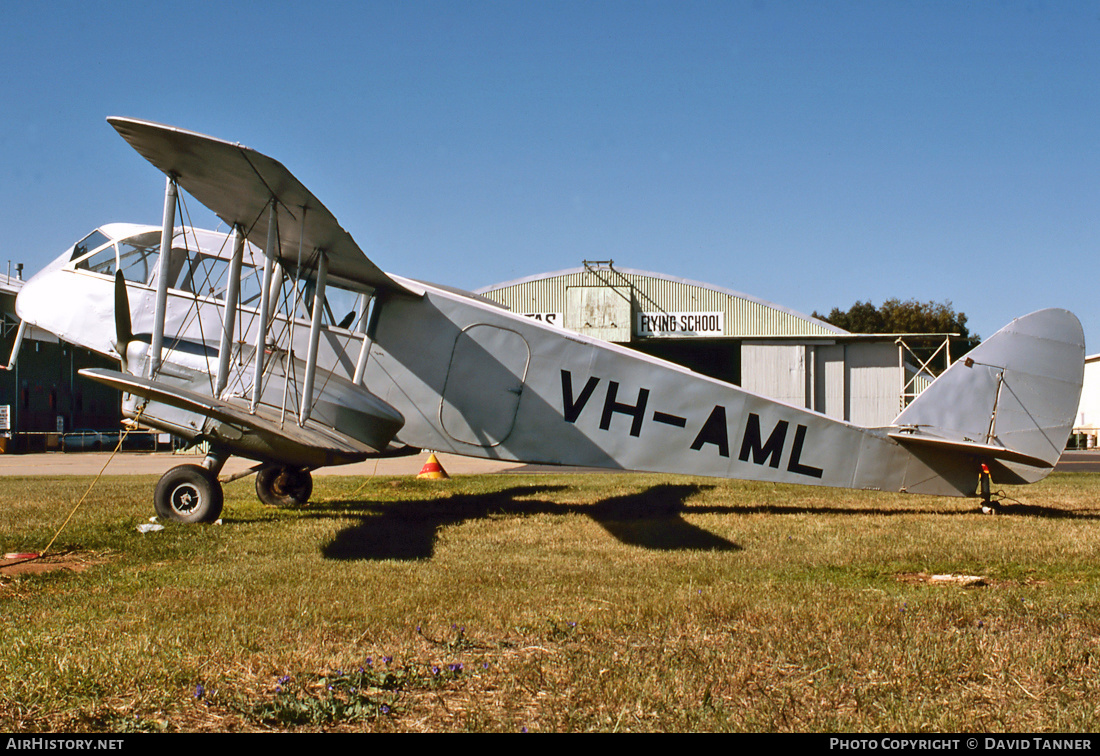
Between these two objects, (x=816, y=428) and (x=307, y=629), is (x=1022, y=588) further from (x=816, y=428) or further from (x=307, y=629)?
(x=307, y=629)

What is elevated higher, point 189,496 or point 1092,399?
point 1092,399

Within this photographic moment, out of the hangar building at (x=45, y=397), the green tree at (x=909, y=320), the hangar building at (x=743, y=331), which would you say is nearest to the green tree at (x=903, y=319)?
the green tree at (x=909, y=320)

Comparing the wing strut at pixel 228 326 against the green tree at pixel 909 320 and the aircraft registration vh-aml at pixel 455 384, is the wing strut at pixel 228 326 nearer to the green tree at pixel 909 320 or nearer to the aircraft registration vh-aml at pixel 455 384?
the aircraft registration vh-aml at pixel 455 384

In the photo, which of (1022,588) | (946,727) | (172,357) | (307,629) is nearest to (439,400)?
(172,357)

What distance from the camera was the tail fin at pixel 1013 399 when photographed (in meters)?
9.95

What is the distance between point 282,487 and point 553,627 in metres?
7.64

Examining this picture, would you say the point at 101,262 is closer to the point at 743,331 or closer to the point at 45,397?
the point at 743,331

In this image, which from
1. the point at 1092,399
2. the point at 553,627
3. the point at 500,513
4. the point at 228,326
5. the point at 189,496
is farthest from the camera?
the point at 1092,399

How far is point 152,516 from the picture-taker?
9578 millimetres

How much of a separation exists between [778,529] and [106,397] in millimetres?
37943

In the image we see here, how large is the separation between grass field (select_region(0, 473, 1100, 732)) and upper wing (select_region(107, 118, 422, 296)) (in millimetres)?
2947

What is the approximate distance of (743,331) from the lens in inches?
1400

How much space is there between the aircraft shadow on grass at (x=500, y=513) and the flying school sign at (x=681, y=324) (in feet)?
72.4

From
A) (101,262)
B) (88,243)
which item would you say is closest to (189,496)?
(101,262)
